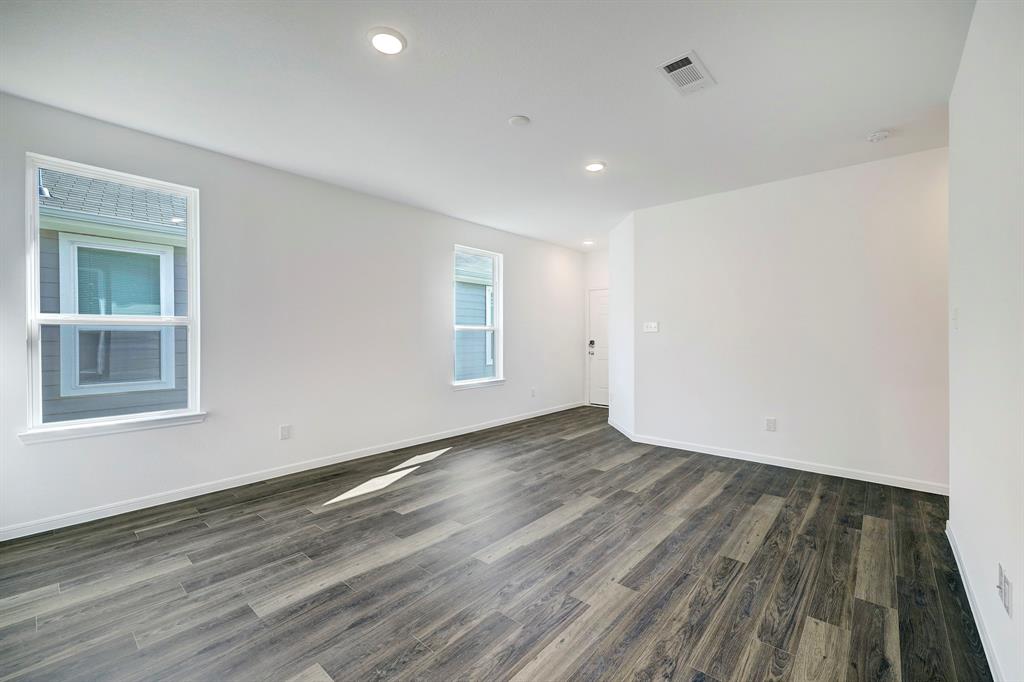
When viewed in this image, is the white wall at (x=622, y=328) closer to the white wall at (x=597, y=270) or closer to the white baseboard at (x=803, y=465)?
the white baseboard at (x=803, y=465)

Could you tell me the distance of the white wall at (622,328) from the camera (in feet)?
16.6

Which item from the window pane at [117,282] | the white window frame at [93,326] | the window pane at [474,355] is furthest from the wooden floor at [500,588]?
the window pane at [474,355]

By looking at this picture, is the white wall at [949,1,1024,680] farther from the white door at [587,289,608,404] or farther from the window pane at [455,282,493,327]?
the white door at [587,289,608,404]

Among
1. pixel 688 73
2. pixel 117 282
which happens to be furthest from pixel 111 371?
pixel 688 73

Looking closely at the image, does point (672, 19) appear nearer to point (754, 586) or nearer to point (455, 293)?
point (754, 586)

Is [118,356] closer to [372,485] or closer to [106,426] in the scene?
[106,426]

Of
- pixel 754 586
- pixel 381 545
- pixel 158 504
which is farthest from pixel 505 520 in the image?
pixel 158 504

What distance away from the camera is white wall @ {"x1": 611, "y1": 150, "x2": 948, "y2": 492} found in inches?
133

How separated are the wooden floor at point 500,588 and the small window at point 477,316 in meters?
2.37

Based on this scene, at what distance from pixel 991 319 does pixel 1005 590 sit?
3.14 ft

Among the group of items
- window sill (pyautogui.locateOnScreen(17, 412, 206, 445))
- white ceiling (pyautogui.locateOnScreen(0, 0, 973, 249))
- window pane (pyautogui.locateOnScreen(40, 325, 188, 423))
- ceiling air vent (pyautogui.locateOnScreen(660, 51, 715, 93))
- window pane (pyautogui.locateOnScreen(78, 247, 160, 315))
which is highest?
white ceiling (pyautogui.locateOnScreen(0, 0, 973, 249))

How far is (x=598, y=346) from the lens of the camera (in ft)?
24.1

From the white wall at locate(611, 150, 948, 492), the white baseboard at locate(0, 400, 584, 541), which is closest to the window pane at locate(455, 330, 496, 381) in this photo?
the white baseboard at locate(0, 400, 584, 541)

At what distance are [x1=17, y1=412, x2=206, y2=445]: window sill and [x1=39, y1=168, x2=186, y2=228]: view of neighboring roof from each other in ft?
4.68
